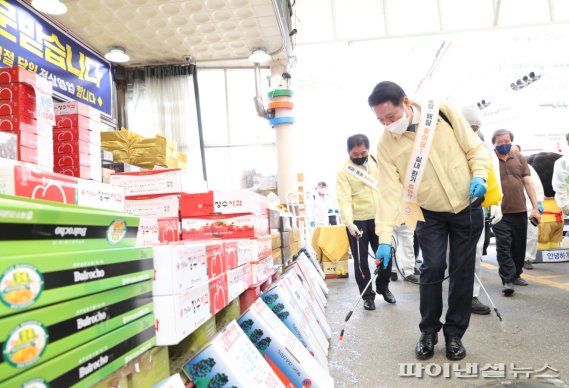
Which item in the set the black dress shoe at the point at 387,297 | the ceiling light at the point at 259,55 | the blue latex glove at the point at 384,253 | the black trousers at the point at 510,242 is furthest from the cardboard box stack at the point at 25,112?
the ceiling light at the point at 259,55

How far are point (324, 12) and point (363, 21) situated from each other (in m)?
0.60

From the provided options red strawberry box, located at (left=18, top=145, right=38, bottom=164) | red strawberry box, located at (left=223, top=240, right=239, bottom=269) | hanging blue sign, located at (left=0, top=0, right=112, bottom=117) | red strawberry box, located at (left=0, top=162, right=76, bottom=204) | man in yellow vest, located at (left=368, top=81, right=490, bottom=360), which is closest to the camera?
red strawberry box, located at (left=0, top=162, right=76, bottom=204)

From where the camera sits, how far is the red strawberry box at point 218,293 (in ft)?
3.77

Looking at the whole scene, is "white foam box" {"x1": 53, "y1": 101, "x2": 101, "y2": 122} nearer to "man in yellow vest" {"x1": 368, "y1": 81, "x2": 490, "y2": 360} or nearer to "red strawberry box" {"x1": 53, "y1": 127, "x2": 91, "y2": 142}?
"red strawberry box" {"x1": 53, "y1": 127, "x2": 91, "y2": 142}

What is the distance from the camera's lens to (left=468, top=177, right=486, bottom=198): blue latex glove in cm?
208

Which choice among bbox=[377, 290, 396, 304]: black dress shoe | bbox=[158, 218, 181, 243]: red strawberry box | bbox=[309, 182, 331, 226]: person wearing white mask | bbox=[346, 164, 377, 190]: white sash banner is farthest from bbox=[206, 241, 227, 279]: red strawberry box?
bbox=[309, 182, 331, 226]: person wearing white mask

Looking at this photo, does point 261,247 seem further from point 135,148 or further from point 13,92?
point 135,148

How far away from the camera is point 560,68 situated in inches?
382

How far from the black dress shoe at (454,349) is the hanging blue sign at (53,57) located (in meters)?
3.93

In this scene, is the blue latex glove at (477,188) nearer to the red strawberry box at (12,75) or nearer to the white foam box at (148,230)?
the white foam box at (148,230)

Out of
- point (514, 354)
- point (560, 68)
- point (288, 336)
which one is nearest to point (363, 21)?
point (514, 354)

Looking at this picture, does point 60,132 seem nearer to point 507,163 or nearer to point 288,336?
point 288,336

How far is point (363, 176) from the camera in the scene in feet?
11.4

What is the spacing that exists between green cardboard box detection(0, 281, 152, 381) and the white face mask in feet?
5.63
